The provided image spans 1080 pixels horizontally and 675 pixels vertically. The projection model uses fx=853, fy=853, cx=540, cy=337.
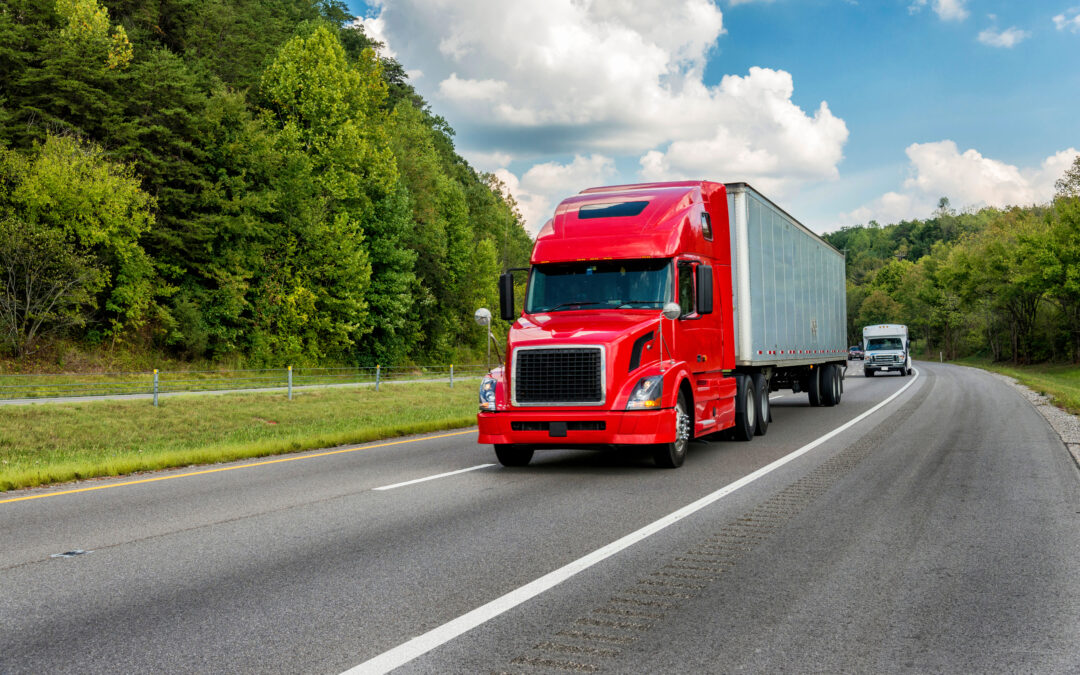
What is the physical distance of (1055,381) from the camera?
45438 mm

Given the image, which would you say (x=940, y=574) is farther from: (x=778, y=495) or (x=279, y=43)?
(x=279, y=43)

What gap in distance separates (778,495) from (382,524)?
162 inches

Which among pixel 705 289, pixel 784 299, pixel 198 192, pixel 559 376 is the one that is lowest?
pixel 559 376

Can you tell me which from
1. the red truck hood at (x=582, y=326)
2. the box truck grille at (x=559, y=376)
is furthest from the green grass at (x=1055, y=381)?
the box truck grille at (x=559, y=376)

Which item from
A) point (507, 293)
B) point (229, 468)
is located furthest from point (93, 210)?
point (507, 293)

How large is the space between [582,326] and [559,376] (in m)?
0.76

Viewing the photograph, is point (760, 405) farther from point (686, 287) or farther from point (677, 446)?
point (677, 446)

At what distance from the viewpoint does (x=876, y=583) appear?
549 centimetres

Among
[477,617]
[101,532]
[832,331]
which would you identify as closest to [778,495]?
[477,617]

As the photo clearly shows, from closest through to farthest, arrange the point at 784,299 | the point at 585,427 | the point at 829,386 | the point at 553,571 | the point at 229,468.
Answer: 1. the point at 553,571
2. the point at 585,427
3. the point at 229,468
4. the point at 784,299
5. the point at 829,386

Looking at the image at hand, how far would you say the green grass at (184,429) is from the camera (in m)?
12.2

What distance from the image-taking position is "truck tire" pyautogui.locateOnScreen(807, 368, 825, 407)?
2255cm

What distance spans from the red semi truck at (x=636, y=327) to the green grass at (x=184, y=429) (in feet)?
16.2

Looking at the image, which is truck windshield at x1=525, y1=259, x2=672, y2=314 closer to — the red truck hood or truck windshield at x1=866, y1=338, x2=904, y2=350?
the red truck hood
